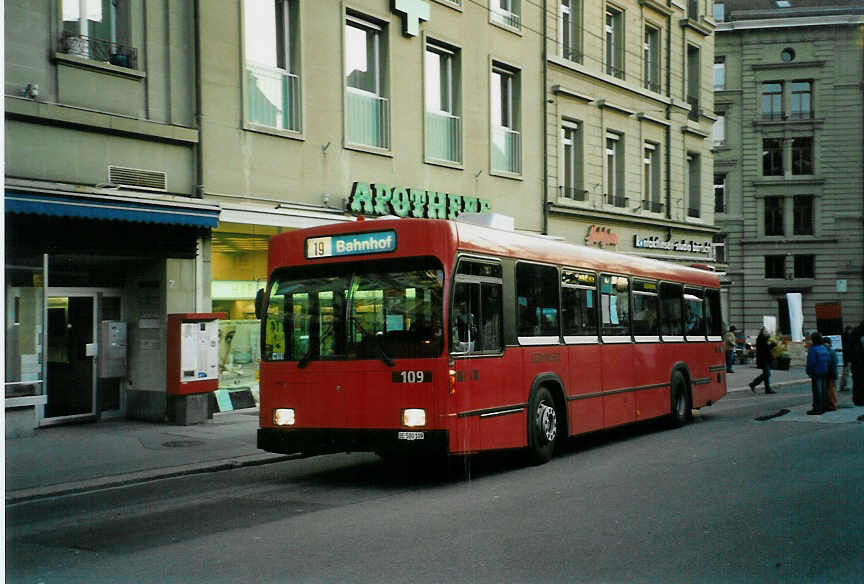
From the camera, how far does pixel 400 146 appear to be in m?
20.1

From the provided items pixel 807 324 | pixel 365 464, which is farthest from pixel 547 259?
pixel 807 324

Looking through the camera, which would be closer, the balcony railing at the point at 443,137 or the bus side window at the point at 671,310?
the bus side window at the point at 671,310

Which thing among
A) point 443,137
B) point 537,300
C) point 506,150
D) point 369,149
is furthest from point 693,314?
point 506,150

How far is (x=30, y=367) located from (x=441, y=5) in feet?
40.9

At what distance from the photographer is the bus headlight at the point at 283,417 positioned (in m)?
10.3

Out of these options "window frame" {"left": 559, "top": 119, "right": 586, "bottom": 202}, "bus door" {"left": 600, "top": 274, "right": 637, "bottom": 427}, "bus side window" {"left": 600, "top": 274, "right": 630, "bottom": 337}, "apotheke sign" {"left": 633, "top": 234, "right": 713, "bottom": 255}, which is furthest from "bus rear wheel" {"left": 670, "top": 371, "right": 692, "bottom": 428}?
"apotheke sign" {"left": 633, "top": 234, "right": 713, "bottom": 255}

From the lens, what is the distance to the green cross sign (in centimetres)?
1983

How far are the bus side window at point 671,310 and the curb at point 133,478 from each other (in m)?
6.77

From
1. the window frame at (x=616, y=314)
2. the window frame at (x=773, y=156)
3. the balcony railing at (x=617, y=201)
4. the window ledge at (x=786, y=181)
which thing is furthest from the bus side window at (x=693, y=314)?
the window frame at (x=773, y=156)

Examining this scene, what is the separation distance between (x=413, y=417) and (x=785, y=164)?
2243 inches

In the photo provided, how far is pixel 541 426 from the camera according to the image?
37.1 ft

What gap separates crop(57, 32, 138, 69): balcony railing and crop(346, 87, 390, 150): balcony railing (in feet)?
16.9

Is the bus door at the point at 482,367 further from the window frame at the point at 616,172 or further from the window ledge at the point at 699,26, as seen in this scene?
the window ledge at the point at 699,26

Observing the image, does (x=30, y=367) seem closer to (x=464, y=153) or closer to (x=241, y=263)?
(x=241, y=263)
